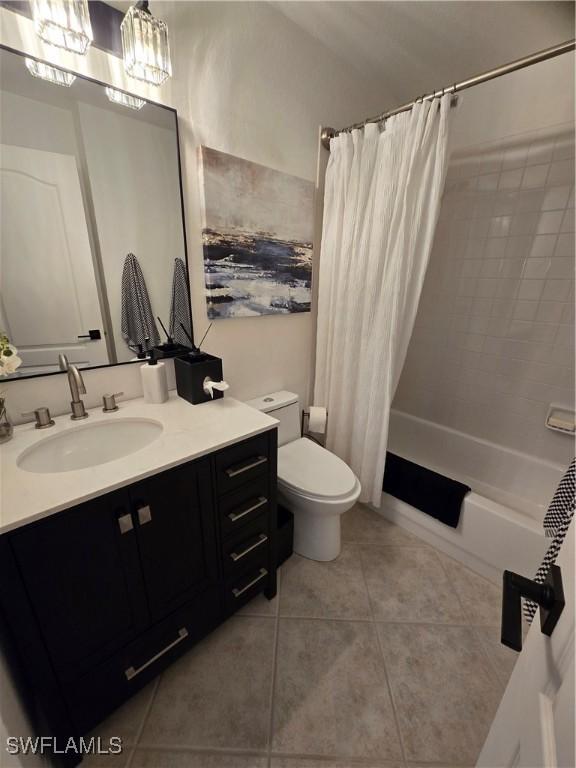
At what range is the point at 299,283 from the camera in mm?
1769

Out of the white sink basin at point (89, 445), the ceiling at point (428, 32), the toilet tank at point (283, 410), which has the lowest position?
the toilet tank at point (283, 410)

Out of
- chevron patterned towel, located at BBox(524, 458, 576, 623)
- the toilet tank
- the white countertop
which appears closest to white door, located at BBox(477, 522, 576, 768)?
chevron patterned towel, located at BBox(524, 458, 576, 623)

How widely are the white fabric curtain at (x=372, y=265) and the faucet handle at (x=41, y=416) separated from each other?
1.37 metres

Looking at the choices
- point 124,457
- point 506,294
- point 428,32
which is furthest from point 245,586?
point 428,32

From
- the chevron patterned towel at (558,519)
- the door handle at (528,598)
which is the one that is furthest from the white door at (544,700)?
the chevron patterned towel at (558,519)

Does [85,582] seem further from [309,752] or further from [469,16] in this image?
[469,16]

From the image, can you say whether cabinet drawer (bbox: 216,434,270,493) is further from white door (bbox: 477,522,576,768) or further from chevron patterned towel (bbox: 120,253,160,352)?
white door (bbox: 477,522,576,768)

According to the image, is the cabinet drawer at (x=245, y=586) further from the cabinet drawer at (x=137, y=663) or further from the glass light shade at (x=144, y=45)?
the glass light shade at (x=144, y=45)

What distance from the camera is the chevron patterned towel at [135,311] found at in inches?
47.4

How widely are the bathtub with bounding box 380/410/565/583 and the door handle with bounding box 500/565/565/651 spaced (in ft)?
3.74

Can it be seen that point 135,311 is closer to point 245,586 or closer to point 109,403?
point 109,403

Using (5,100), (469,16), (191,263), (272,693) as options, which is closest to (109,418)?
(191,263)

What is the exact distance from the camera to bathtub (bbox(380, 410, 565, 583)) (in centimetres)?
142

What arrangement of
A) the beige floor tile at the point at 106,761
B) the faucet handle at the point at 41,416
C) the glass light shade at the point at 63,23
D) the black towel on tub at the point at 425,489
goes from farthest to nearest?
the black towel on tub at the point at 425,489
the faucet handle at the point at 41,416
the beige floor tile at the point at 106,761
the glass light shade at the point at 63,23
